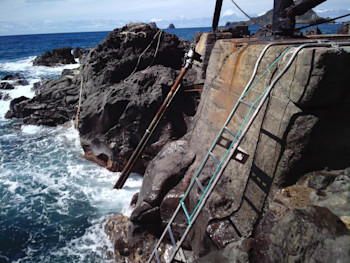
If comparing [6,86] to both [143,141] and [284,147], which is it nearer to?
[143,141]

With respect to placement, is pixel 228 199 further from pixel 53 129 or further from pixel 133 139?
pixel 53 129

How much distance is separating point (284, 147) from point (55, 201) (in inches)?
312

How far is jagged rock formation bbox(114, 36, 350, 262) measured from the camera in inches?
147

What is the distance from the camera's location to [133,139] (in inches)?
392

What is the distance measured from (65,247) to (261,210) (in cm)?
546

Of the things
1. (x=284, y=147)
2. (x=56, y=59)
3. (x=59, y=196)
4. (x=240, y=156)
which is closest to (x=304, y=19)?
(x=56, y=59)

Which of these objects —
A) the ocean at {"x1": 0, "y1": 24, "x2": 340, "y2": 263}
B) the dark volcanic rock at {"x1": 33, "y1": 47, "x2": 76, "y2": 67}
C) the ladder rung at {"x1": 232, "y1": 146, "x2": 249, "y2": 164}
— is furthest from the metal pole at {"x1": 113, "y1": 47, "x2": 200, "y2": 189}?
the dark volcanic rock at {"x1": 33, "y1": 47, "x2": 76, "y2": 67}

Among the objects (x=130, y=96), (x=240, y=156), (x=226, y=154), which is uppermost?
(x=240, y=156)

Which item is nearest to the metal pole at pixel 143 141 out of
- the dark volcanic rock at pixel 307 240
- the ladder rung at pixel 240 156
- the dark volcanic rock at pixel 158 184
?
the dark volcanic rock at pixel 158 184

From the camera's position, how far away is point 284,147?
423 cm

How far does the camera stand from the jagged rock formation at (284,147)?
12.2ft

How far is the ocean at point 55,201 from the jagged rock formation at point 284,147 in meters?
3.29

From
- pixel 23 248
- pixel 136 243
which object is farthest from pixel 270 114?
pixel 23 248

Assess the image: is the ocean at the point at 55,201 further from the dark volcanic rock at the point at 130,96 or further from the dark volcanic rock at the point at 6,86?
the dark volcanic rock at the point at 6,86
